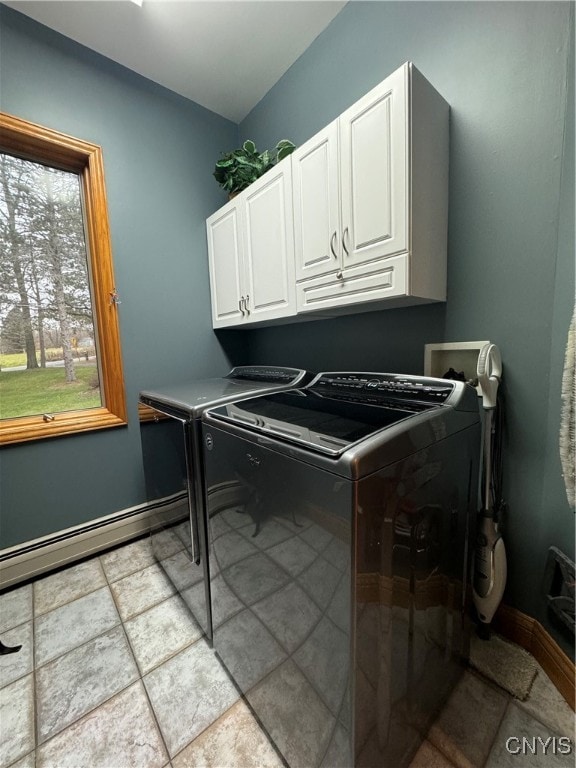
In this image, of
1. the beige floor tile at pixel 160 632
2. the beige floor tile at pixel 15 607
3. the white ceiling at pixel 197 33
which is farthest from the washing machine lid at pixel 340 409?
the white ceiling at pixel 197 33

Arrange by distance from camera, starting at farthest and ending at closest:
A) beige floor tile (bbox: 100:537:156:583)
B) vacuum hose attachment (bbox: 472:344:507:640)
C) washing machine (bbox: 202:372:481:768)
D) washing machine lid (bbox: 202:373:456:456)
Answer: beige floor tile (bbox: 100:537:156:583) < vacuum hose attachment (bbox: 472:344:507:640) < washing machine lid (bbox: 202:373:456:456) < washing machine (bbox: 202:372:481:768)

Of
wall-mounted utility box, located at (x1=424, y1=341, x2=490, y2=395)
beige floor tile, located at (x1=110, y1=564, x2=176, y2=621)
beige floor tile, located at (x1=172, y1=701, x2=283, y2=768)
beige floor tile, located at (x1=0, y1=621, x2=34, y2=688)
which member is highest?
wall-mounted utility box, located at (x1=424, y1=341, x2=490, y2=395)

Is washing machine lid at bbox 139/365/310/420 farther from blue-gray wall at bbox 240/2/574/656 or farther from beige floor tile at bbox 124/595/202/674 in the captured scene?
beige floor tile at bbox 124/595/202/674

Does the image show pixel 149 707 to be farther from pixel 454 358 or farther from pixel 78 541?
pixel 454 358

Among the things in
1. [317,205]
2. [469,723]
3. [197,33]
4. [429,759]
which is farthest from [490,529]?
[197,33]

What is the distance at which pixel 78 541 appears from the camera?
1.84 m

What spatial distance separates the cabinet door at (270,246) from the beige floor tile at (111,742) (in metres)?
1.66

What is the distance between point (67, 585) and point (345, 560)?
70.7 inches

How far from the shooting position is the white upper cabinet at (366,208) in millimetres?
1091

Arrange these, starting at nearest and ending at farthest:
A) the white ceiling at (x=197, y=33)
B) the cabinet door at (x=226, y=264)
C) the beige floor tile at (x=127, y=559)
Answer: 1. the white ceiling at (x=197, y=33)
2. the beige floor tile at (x=127, y=559)
3. the cabinet door at (x=226, y=264)

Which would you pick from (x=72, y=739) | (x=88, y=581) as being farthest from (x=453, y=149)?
(x=88, y=581)

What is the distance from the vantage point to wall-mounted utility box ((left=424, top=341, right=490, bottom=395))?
4.08ft

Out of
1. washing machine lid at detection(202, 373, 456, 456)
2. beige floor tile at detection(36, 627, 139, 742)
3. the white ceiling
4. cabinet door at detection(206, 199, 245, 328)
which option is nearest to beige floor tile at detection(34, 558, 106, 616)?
beige floor tile at detection(36, 627, 139, 742)

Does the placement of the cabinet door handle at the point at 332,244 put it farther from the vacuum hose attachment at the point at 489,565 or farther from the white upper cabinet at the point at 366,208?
the vacuum hose attachment at the point at 489,565
